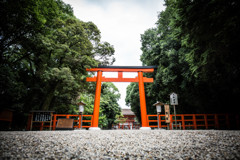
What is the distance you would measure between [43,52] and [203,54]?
29.0 ft

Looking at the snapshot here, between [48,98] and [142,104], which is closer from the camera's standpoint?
[48,98]

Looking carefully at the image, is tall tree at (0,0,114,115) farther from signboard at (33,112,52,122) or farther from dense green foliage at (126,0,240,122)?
dense green foliage at (126,0,240,122)

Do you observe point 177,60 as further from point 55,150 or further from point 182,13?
point 55,150

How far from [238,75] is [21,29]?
415 inches

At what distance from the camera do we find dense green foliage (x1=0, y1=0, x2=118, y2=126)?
629cm

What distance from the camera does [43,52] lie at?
7.79 m

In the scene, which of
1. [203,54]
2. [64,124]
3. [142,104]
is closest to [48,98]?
[64,124]

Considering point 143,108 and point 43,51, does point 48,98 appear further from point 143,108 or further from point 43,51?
point 143,108

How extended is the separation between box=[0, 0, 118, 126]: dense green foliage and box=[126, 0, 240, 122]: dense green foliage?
16.3 feet

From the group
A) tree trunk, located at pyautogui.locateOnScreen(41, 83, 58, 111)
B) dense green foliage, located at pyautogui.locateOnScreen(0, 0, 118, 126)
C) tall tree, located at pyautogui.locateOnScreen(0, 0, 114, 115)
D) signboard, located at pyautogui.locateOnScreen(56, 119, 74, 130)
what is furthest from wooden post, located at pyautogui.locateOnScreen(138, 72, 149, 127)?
tree trunk, located at pyautogui.locateOnScreen(41, 83, 58, 111)

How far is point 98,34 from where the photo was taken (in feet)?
30.5

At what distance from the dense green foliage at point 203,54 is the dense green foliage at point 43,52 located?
4.97 metres

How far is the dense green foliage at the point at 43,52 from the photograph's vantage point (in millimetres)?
6295

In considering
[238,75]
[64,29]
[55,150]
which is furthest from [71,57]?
[238,75]
